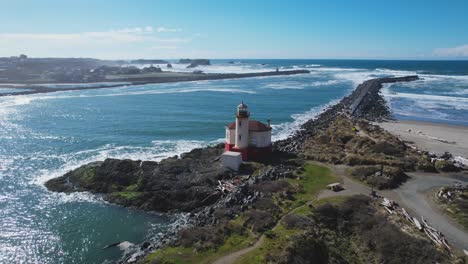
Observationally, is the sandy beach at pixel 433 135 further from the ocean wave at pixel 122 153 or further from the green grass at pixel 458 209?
the ocean wave at pixel 122 153

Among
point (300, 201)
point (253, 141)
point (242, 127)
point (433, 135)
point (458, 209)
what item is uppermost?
point (242, 127)

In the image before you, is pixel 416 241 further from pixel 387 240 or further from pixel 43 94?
pixel 43 94

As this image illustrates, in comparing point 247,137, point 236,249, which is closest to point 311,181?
→ point 247,137

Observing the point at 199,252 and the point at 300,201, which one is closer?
the point at 199,252

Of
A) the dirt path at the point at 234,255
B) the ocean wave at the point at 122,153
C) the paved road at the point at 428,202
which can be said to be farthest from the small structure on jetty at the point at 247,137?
the dirt path at the point at 234,255

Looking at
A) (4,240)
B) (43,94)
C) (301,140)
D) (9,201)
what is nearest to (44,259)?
(4,240)

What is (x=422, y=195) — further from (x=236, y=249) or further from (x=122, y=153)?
(x=122, y=153)

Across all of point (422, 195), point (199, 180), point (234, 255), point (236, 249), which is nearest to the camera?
point (234, 255)
